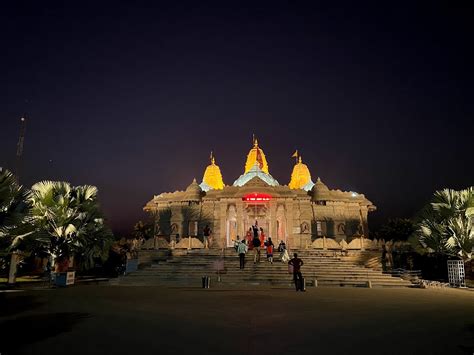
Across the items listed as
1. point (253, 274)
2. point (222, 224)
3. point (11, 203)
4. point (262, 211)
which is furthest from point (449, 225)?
point (11, 203)

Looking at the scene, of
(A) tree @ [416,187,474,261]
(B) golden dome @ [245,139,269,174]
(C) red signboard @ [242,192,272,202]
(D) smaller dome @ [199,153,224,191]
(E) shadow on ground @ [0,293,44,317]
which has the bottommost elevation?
(E) shadow on ground @ [0,293,44,317]

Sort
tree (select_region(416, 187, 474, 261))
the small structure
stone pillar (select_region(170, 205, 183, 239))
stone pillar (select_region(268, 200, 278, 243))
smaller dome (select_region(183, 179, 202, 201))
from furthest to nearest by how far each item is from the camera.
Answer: stone pillar (select_region(170, 205, 183, 239)) → smaller dome (select_region(183, 179, 202, 201)) → stone pillar (select_region(268, 200, 278, 243)) → tree (select_region(416, 187, 474, 261)) → the small structure

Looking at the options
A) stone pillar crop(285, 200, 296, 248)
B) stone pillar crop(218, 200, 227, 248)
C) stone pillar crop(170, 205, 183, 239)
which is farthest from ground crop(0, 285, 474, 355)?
stone pillar crop(170, 205, 183, 239)

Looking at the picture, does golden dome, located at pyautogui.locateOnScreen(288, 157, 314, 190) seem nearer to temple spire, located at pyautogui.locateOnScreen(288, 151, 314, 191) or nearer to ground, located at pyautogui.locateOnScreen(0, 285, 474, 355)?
temple spire, located at pyautogui.locateOnScreen(288, 151, 314, 191)

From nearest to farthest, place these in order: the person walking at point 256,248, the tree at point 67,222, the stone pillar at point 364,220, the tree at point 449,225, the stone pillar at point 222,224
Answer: the tree at point 449,225, the tree at point 67,222, the person walking at point 256,248, the stone pillar at point 222,224, the stone pillar at point 364,220

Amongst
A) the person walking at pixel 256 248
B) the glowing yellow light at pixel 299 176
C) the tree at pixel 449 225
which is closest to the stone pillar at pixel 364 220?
the glowing yellow light at pixel 299 176

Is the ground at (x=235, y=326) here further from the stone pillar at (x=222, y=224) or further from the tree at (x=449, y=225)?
the stone pillar at (x=222, y=224)

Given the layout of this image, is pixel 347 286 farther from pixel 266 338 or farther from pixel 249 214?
pixel 249 214

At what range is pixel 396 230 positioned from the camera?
45125 mm

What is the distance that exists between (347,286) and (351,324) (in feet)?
35.2

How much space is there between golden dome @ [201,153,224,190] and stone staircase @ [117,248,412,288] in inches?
961

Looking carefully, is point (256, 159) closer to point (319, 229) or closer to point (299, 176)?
point (299, 176)

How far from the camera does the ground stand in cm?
616

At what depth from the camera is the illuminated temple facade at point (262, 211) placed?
33969mm
